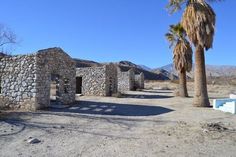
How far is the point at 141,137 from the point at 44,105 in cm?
889

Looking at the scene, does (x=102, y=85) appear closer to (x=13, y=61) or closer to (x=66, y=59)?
(x=66, y=59)

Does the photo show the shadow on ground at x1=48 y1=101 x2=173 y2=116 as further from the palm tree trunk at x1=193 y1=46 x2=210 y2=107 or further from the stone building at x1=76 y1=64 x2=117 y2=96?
the stone building at x1=76 y1=64 x2=117 y2=96

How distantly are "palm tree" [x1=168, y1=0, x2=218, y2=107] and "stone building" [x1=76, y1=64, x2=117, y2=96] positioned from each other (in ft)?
39.2

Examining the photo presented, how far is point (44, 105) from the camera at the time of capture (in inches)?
691

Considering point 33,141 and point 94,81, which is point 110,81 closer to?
point 94,81

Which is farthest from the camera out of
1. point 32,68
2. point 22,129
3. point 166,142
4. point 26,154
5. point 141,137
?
point 32,68

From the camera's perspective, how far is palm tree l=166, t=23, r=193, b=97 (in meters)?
29.9

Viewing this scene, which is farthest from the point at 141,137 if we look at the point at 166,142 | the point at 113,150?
the point at 113,150

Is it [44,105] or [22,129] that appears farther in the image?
[44,105]

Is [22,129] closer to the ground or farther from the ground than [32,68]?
closer to the ground

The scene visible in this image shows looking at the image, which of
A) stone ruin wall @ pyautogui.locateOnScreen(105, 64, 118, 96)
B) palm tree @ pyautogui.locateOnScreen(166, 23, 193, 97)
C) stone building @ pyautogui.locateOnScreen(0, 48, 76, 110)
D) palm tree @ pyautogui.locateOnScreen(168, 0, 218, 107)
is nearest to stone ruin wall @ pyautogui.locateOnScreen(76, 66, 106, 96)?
stone ruin wall @ pyautogui.locateOnScreen(105, 64, 118, 96)

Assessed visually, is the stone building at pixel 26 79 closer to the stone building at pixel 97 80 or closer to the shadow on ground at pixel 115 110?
the shadow on ground at pixel 115 110

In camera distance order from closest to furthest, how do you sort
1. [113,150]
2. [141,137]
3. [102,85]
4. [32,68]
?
[113,150] → [141,137] → [32,68] → [102,85]

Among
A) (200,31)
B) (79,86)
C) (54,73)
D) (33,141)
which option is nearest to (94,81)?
(79,86)
